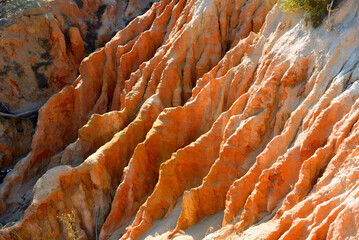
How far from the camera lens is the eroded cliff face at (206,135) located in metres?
8.45

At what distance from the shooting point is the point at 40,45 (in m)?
23.8

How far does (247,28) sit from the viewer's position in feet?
52.9

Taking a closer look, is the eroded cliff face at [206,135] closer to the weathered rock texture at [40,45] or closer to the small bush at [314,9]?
the small bush at [314,9]

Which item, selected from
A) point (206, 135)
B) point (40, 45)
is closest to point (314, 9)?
point (206, 135)

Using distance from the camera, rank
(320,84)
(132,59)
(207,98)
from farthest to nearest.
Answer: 1. (132,59)
2. (207,98)
3. (320,84)

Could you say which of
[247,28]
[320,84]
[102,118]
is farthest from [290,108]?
[102,118]

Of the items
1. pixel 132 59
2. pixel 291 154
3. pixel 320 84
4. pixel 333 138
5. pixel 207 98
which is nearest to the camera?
pixel 333 138

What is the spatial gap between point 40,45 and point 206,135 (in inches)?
564

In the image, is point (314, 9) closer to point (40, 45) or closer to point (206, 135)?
point (206, 135)

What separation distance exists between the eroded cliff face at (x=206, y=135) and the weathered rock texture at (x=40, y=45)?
3346mm

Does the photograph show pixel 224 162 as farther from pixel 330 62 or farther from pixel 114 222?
pixel 114 222

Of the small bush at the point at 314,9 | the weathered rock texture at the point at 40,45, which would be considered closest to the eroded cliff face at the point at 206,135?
the small bush at the point at 314,9

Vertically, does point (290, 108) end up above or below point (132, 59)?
below

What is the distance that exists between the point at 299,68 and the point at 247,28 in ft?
19.2
